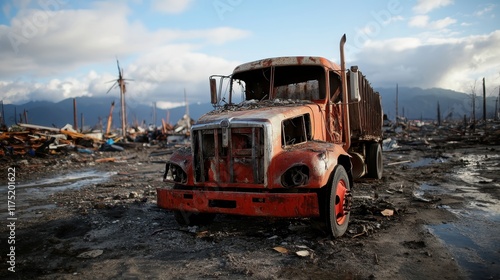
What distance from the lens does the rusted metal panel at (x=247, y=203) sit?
3.72m

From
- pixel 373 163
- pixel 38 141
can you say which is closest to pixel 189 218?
pixel 373 163

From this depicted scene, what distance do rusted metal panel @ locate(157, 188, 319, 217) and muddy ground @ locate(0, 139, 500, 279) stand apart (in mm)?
439

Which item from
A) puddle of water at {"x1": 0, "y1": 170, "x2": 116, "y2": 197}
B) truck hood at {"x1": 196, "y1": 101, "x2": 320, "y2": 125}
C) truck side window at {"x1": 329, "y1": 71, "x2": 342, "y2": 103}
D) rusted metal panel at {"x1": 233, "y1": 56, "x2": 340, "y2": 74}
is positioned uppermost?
rusted metal panel at {"x1": 233, "y1": 56, "x2": 340, "y2": 74}

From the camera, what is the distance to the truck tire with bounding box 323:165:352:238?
392 cm

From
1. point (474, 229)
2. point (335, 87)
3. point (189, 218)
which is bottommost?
point (474, 229)

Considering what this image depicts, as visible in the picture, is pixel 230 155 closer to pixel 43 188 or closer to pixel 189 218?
pixel 189 218

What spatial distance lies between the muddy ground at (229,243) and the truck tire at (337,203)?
0.55ft

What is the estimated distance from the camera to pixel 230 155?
4.22 metres

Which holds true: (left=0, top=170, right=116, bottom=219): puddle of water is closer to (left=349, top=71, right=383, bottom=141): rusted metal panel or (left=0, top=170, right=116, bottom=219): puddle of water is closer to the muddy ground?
the muddy ground

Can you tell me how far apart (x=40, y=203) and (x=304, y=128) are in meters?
6.03

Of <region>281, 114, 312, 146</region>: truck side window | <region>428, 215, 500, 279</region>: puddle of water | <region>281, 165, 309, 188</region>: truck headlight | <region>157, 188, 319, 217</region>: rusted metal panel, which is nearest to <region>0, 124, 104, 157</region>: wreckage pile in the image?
<region>157, 188, 319, 217</region>: rusted metal panel

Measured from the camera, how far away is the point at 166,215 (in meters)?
5.61

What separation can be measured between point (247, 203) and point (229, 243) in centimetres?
64

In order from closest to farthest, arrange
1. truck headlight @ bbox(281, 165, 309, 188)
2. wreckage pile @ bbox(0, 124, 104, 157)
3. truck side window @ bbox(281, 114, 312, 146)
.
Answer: truck headlight @ bbox(281, 165, 309, 188) → truck side window @ bbox(281, 114, 312, 146) → wreckage pile @ bbox(0, 124, 104, 157)
